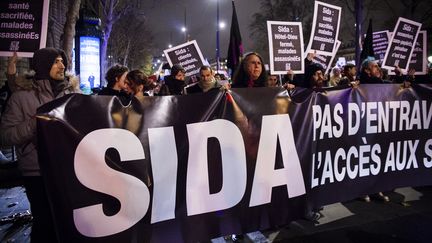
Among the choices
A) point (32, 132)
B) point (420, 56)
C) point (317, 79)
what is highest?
point (420, 56)

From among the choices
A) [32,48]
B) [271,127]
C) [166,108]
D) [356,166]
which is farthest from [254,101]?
[32,48]

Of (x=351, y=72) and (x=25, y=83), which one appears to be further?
(x=351, y=72)

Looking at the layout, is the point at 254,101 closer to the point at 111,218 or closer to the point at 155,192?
the point at 155,192

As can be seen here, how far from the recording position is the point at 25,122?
2.76m

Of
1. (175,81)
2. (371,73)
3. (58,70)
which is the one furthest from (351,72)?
(58,70)

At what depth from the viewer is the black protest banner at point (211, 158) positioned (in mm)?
2771

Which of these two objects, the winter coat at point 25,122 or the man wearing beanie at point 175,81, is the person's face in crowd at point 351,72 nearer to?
the man wearing beanie at point 175,81

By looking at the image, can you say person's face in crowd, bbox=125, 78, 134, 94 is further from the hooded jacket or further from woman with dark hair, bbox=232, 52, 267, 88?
woman with dark hair, bbox=232, 52, 267, 88

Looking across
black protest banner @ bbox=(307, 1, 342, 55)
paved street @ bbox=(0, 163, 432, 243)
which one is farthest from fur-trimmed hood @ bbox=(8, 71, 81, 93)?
black protest banner @ bbox=(307, 1, 342, 55)

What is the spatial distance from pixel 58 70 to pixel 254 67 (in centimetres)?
234

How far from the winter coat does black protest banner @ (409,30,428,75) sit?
22.0ft

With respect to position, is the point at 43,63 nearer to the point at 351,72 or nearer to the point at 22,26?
the point at 22,26

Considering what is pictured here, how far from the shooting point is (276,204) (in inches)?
143

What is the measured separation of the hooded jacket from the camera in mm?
2758
